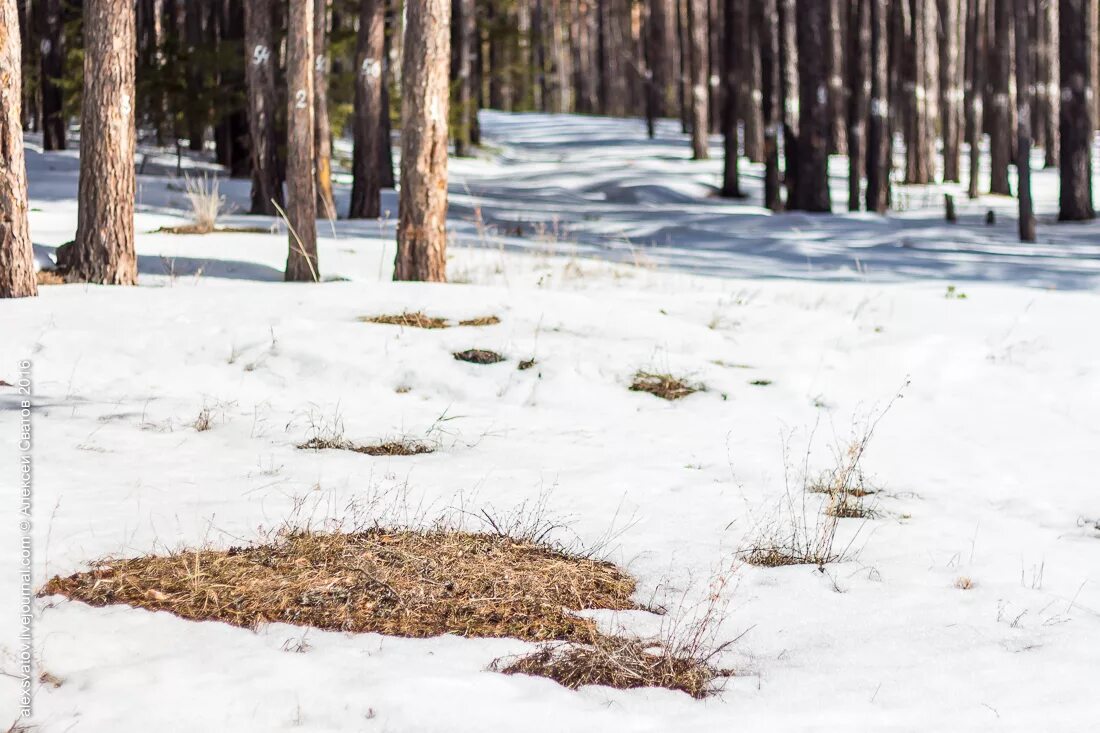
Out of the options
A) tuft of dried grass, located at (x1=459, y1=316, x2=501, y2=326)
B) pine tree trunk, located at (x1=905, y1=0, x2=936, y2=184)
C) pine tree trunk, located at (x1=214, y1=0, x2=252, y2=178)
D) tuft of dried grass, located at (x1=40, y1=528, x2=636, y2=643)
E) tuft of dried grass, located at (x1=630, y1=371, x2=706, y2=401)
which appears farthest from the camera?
pine tree trunk, located at (x1=905, y1=0, x2=936, y2=184)

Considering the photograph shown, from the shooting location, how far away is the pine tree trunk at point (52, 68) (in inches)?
731

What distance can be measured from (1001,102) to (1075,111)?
2.73m

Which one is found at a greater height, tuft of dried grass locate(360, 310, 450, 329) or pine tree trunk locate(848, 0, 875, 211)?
pine tree trunk locate(848, 0, 875, 211)

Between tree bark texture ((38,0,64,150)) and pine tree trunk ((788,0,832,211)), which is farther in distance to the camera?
tree bark texture ((38,0,64,150))

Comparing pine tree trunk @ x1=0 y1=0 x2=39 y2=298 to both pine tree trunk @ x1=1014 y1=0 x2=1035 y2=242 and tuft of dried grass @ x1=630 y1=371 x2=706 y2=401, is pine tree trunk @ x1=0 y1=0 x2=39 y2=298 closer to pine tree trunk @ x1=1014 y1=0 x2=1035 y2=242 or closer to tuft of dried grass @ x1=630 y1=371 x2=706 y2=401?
tuft of dried grass @ x1=630 y1=371 x2=706 y2=401

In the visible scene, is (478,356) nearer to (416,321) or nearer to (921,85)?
(416,321)

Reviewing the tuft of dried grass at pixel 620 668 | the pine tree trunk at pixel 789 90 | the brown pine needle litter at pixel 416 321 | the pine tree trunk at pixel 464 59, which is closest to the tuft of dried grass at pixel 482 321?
the brown pine needle litter at pixel 416 321

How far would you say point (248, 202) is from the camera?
14.8 meters

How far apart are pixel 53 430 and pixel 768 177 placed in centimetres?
1448

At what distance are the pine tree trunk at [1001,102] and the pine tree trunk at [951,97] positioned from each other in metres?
1.96

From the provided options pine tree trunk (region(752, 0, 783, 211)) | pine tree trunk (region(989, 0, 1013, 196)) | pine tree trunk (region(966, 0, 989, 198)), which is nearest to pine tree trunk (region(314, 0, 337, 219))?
pine tree trunk (region(752, 0, 783, 211))

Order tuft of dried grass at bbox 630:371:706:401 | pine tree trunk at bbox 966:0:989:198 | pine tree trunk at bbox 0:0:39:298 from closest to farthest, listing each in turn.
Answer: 1. tuft of dried grass at bbox 630:371:706:401
2. pine tree trunk at bbox 0:0:39:298
3. pine tree trunk at bbox 966:0:989:198

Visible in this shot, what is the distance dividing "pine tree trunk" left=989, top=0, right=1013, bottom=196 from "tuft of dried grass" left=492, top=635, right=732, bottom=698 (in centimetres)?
1567

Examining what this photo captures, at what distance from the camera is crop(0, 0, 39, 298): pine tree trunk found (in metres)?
6.88
